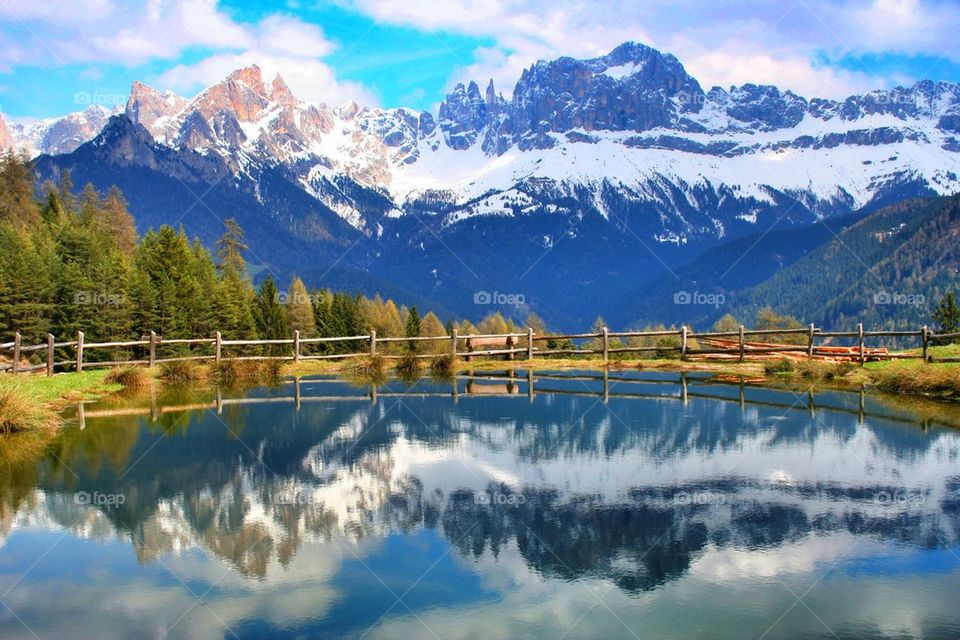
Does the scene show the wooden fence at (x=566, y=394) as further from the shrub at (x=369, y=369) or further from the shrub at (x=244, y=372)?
the shrub at (x=369, y=369)

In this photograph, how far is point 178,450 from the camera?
18.2 m

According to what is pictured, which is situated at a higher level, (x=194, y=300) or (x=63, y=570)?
(x=194, y=300)

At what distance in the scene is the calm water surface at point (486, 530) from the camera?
31.3 feet

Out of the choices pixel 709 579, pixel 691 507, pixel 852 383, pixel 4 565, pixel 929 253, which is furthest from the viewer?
pixel 929 253

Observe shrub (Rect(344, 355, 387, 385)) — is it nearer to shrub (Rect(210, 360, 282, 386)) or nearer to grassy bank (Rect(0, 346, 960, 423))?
grassy bank (Rect(0, 346, 960, 423))

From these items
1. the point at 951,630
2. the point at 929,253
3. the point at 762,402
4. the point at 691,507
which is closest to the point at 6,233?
the point at 762,402

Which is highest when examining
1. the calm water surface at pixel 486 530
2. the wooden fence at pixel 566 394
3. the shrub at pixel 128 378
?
the shrub at pixel 128 378

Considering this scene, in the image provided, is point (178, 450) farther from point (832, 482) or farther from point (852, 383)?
point (852, 383)

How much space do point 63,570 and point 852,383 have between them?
26.9 metres

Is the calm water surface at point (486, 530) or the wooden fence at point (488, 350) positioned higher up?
the wooden fence at point (488, 350)

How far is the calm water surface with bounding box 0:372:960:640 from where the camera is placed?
955cm

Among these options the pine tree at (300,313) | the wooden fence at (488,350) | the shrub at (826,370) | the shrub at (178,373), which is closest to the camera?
the shrub at (826,370)

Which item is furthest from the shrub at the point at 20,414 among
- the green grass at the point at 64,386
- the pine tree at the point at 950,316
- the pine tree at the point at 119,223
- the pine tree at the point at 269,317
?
the pine tree at the point at 119,223

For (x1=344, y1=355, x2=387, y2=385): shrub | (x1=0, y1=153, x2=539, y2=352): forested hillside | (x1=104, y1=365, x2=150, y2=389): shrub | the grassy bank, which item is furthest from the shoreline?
(x1=0, y1=153, x2=539, y2=352): forested hillside
